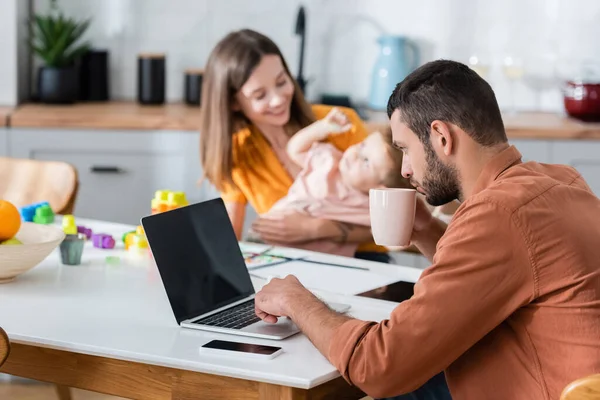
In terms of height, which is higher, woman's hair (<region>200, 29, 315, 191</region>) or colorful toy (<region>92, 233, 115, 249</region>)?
woman's hair (<region>200, 29, 315, 191</region>)

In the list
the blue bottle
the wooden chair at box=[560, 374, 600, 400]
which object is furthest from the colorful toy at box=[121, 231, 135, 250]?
the blue bottle

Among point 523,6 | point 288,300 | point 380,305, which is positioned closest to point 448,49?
point 523,6

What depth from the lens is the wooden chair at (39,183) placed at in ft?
10.9

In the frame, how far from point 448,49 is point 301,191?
1.87 meters

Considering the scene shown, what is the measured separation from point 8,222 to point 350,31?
2.84 metres

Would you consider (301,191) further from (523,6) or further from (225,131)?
(523,6)

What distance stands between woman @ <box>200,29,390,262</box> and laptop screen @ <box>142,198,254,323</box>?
2.92 ft

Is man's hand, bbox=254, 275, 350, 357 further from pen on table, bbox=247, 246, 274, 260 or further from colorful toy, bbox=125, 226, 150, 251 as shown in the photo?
colorful toy, bbox=125, 226, 150, 251

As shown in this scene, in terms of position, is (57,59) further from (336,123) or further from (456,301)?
(456,301)

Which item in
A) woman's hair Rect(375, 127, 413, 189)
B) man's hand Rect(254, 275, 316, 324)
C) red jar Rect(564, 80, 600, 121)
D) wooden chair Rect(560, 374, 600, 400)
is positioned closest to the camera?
wooden chair Rect(560, 374, 600, 400)

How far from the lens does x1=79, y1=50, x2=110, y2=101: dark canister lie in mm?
4781

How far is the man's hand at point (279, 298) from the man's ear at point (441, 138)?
1.17 ft

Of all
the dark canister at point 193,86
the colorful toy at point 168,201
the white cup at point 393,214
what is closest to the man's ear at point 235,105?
the colorful toy at point 168,201

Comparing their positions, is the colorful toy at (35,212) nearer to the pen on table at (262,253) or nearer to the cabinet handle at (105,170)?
the pen on table at (262,253)
